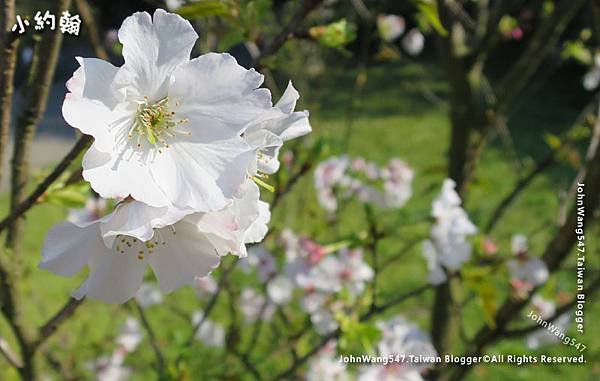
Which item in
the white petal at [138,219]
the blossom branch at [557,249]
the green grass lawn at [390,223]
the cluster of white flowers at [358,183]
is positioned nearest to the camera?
the white petal at [138,219]

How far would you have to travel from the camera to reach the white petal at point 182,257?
23.4 inches

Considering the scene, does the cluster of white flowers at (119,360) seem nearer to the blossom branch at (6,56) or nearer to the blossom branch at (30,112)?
the blossom branch at (30,112)

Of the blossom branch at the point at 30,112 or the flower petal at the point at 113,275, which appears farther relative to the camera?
the blossom branch at the point at 30,112

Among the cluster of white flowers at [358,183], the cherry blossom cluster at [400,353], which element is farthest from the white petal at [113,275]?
the cluster of white flowers at [358,183]

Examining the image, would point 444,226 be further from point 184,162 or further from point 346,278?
point 184,162

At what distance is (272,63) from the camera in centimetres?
81

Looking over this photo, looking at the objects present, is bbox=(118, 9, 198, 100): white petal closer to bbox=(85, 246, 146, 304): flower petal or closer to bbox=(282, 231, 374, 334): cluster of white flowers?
bbox=(85, 246, 146, 304): flower petal

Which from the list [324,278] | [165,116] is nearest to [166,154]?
[165,116]

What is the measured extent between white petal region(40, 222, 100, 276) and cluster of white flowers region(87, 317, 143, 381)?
1.72 m

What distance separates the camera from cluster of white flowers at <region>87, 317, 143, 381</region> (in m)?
2.23

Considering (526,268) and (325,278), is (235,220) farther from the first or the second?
(526,268)

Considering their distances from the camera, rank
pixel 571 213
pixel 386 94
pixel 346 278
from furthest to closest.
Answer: pixel 386 94 → pixel 346 278 → pixel 571 213

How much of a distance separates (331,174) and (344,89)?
5884mm

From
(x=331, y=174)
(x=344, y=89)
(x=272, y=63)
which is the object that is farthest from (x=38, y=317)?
(x=344, y=89)
